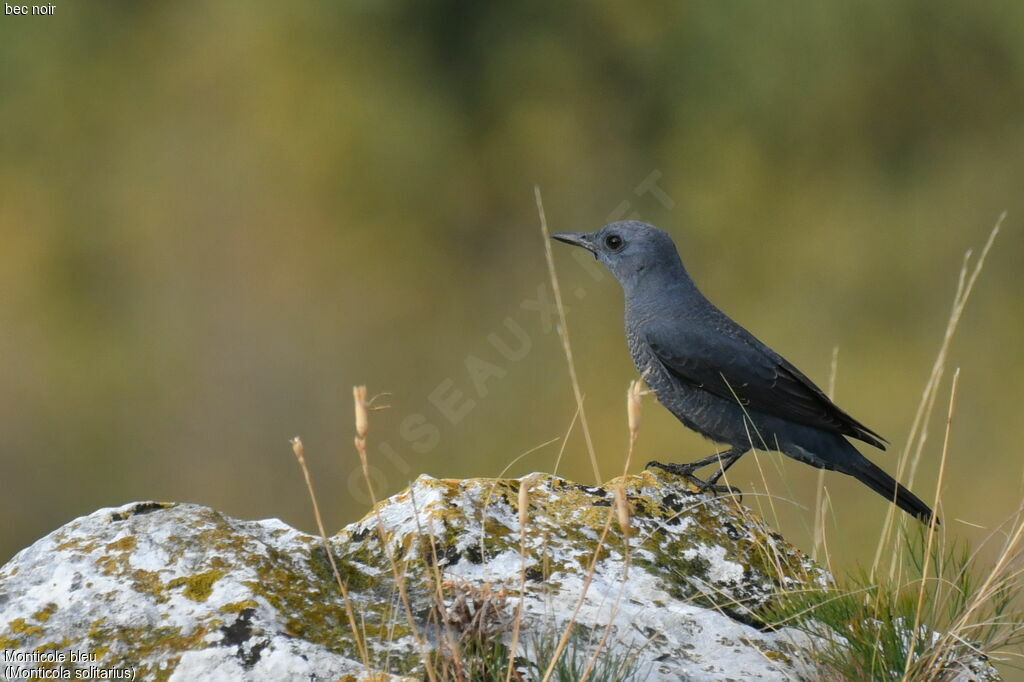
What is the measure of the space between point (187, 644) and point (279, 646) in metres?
0.22

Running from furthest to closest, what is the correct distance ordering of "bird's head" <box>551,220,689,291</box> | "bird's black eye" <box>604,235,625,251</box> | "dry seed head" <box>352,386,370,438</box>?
"bird's black eye" <box>604,235,625,251</box> → "bird's head" <box>551,220,689,291</box> → "dry seed head" <box>352,386,370,438</box>

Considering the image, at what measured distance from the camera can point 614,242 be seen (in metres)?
5.52

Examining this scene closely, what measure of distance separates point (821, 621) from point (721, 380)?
1979mm

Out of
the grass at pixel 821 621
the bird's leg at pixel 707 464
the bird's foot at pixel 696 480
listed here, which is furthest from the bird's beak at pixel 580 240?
the grass at pixel 821 621

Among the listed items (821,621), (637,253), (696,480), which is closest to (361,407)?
(821,621)

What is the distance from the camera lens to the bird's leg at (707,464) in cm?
420

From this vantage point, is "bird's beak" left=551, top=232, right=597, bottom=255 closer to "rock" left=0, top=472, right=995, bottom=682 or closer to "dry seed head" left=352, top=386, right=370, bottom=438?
"rock" left=0, top=472, right=995, bottom=682

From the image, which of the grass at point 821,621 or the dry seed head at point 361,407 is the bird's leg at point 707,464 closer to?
the grass at point 821,621

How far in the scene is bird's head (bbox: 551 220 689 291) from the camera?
5320 millimetres

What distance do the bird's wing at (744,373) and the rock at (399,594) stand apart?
4.71 ft

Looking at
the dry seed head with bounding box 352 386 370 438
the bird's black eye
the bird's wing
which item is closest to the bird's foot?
the bird's wing

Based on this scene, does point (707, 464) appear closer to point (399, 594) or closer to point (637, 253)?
point (637, 253)

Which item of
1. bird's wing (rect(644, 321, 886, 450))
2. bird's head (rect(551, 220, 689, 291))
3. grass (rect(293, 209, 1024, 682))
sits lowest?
grass (rect(293, 209, 1024, 682))

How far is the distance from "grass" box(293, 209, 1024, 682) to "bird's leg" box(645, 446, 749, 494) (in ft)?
2.17
